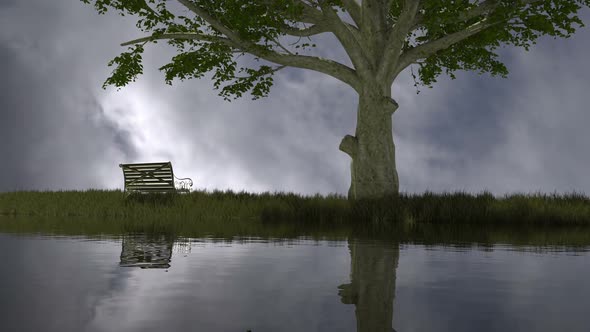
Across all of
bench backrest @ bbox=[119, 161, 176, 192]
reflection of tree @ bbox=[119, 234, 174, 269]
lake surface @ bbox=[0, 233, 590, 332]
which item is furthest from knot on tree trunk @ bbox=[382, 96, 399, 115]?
lake surface @ bbox=[0, 233, 590, 332]

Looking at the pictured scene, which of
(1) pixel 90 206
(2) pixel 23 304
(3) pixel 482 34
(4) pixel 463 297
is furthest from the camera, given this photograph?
(3) pixel 482 34

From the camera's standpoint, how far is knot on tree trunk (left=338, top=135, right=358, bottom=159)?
18.8 metres

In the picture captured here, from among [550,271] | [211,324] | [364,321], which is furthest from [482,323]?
[550,271]

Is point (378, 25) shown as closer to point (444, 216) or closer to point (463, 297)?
point (444, 216)

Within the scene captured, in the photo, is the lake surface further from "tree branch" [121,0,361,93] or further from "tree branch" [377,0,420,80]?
"tree branch" [121,0,361,93]

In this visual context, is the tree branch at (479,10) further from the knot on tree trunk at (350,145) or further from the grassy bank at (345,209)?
the grassy bank at (345,209)

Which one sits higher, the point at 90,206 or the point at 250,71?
the point at 250,71

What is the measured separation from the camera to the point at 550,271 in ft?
21.3

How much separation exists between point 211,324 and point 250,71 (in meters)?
17.9

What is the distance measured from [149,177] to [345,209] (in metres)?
6.11

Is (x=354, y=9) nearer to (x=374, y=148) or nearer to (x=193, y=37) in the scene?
(x=374, y=148)

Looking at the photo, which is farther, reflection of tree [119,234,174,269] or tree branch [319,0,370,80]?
tree branch [319,0,370,80]

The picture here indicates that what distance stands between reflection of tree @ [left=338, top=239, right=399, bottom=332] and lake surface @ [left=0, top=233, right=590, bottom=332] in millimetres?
10

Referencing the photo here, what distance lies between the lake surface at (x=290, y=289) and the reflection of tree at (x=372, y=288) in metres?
0.01
